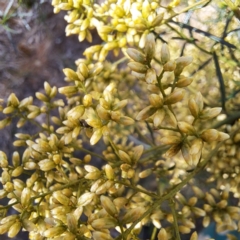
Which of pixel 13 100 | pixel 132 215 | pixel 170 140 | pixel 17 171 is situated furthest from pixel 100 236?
pixel 13 100

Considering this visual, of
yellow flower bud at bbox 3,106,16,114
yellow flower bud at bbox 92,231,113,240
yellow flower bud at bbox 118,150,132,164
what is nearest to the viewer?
yellow flower bud at bbox 92,231,113,240

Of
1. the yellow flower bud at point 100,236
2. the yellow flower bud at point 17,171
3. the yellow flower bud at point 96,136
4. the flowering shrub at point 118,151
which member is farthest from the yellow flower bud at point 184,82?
the yellow flower bud at point 17,171

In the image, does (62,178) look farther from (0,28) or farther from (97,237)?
(0,28)

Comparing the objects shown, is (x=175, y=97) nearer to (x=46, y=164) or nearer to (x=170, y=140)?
(x=170, y=140)

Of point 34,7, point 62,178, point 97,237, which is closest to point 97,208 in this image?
point 62,178

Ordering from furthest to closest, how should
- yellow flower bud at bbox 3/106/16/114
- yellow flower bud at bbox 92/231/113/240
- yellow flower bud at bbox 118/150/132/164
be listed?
yellow flower bud at bbox 3/106/16/114, yellow flower bud at bbox 118/150/132/164, yellow flower bud at bbox 92/231/113/240

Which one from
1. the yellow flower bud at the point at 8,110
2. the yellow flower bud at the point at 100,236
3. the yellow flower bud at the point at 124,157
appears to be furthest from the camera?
the yellow flower bud at the point at 8,110

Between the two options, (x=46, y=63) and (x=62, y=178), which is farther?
(x=46, y=63)

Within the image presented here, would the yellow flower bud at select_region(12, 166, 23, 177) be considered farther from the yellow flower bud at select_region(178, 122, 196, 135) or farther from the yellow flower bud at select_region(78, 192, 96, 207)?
the yellow flower bud at select_region(178, 122, 196, 135)

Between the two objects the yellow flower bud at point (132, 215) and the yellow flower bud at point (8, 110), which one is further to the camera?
the yellow flower bud at point (8, 110)

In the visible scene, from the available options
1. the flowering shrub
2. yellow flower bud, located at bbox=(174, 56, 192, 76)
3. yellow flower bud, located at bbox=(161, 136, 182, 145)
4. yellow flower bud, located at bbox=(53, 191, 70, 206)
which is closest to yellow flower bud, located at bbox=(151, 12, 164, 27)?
the flowering shrub

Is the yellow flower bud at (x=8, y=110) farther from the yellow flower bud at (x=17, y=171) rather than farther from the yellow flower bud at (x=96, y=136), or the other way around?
the yellow flower bud at (x=96, y=136)
